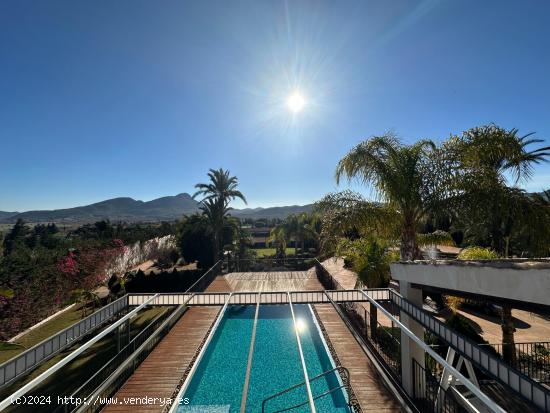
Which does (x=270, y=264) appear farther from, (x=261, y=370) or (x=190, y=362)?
(x=190, y=362)

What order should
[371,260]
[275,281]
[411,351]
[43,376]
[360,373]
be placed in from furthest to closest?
[275,281]
[371,260]
[360,373]
[411,351]
[43,376]

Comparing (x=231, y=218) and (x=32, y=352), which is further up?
(x=231, y=218)

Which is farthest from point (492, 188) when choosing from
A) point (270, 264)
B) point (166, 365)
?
point (270, 264)

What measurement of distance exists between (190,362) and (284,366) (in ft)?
11.1

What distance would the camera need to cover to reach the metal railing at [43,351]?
20.4 ft

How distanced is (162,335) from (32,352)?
19.3 feet

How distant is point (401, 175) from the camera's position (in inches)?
387

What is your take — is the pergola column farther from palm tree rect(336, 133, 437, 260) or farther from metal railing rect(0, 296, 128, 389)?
metal railing rect(0, 296, 128, 389)

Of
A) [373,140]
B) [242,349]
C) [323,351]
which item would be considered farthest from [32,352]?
[373,140]

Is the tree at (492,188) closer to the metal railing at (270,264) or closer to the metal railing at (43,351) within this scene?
the metal railing at (43,351)

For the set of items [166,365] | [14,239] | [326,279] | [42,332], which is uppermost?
[14,239]

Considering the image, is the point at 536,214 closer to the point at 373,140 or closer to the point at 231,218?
the point at 373,140

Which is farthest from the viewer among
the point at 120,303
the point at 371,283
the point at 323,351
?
the point at 371,283

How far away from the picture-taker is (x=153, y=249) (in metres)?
33.9
